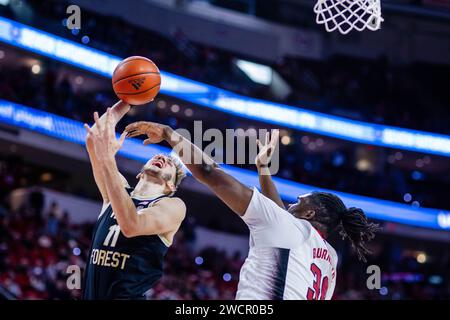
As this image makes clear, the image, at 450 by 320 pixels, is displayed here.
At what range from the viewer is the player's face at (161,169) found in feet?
14.7

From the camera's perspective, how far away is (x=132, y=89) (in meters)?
4.59

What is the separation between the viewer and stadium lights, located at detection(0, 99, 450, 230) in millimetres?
15234

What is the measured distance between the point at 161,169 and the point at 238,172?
14254 mm

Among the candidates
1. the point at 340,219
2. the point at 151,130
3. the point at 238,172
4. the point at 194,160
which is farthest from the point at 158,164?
the point at 238,172

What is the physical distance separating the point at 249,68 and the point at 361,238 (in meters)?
20.6

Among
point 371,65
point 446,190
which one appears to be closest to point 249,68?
point 371,65

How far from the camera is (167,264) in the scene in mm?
14406

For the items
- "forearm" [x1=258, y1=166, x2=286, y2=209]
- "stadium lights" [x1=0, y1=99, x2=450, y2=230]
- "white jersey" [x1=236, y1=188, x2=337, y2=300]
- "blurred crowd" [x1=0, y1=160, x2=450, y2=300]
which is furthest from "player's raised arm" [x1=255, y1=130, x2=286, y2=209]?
"stadium lights" [x1=0, y1=99, x2=450, y2=230]

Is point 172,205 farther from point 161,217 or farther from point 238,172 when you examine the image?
point 238,172

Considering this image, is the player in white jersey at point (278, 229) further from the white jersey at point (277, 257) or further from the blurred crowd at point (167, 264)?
the blurred crowd at point (167, 264)

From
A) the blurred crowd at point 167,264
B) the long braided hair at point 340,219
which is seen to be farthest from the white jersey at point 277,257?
the blurred crowd at point 167,264

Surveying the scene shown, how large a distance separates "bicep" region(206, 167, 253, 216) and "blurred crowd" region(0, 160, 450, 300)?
4.87m
